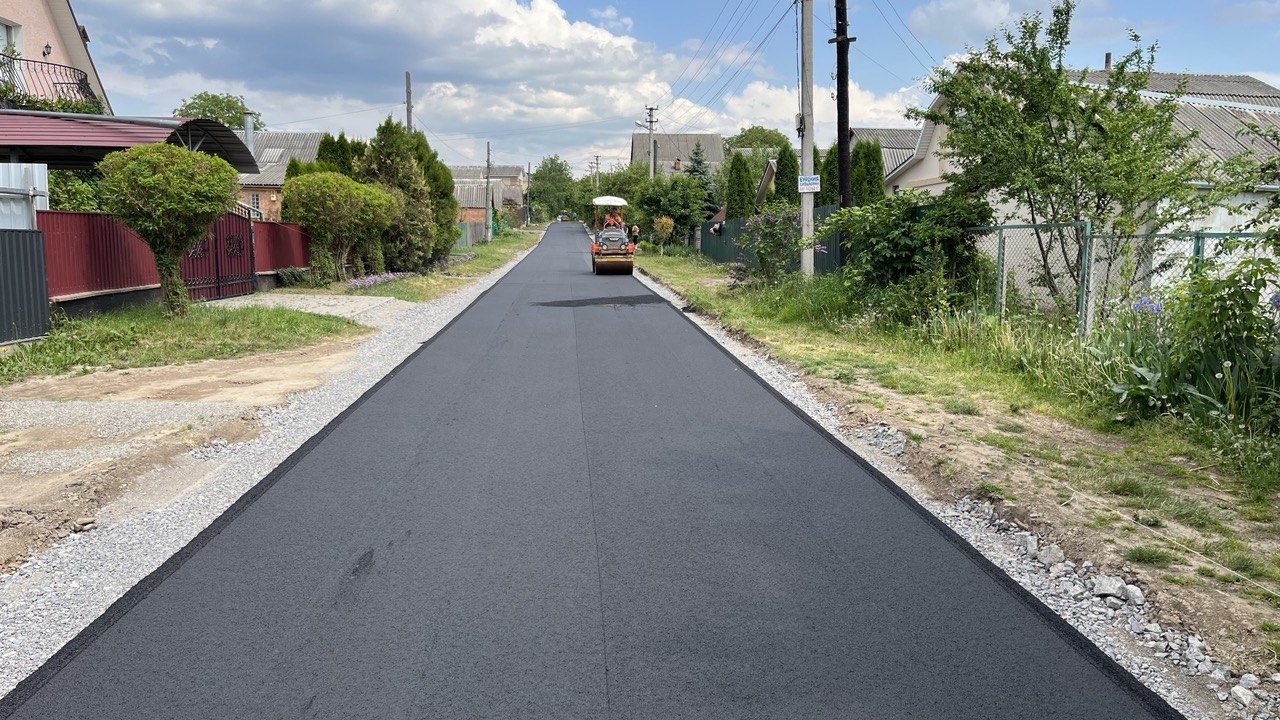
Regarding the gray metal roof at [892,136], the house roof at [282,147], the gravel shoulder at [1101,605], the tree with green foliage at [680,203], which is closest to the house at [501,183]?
the house roof at [282,147]

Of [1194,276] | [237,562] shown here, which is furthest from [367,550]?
[1194,276]

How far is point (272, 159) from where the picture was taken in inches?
2389

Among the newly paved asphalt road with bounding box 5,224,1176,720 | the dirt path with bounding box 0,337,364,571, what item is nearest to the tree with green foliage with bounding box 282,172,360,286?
the dirt path with bounding box 0,337,364,571

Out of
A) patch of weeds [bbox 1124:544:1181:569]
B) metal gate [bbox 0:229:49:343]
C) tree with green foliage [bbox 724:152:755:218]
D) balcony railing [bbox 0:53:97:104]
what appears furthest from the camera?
tree with green foliage [bbox 724:152:755:218]

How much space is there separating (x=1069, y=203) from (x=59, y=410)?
11.5 m

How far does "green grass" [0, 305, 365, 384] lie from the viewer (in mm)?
11336

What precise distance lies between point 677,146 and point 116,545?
395ft

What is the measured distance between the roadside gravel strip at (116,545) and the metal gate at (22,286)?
386 cm

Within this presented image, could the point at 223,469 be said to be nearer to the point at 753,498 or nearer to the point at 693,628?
the point at 753,498

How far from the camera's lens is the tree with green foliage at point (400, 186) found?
90.1 ft

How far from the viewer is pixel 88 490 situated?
6.18 metres

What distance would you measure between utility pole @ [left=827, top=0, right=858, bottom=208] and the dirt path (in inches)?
428

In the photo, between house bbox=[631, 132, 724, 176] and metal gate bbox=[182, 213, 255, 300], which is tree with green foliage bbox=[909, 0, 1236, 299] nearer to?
metal gate bbox=[182, 213, 255, 300]

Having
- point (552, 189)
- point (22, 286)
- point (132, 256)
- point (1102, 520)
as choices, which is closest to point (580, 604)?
point (1102, 520)
